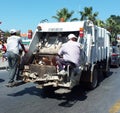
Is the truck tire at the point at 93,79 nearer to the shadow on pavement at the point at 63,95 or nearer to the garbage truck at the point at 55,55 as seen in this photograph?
the garbage truck at the point at 55,55

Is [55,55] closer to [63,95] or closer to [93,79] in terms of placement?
[63,95]

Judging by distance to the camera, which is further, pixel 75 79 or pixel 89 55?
pixel 89 55

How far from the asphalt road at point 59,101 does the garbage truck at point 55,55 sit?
48 centimetres

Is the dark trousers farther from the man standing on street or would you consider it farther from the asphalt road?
the asphalt road

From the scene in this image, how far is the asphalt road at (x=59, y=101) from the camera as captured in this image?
8758 millimetres

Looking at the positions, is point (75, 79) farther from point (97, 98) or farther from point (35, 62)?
point (35, 62)

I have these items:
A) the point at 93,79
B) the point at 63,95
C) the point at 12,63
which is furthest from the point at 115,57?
the point at 12,63

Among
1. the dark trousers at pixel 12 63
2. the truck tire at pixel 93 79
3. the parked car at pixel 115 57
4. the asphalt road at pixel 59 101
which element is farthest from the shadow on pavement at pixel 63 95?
the parked car at pixel 115 57

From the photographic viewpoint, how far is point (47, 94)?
36.2 feet

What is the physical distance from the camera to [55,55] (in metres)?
11.1

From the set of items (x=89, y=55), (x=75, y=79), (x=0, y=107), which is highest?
(x=89, y=55)

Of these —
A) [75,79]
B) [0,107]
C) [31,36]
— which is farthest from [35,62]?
[0,107]

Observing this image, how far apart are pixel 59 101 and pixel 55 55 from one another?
1.81 meters

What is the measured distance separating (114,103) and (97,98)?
882 millimetres
